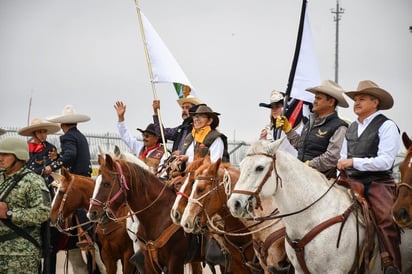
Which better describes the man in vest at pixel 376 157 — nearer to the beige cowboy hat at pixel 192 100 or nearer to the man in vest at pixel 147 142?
the beige cowboy hat at pixel 192 100

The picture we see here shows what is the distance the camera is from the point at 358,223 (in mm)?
8234

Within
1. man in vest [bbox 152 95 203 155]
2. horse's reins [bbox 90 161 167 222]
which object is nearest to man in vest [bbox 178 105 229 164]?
man in vest [bbox 152 95 203 155]

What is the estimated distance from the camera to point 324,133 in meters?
9.42

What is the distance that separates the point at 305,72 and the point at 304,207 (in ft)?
11.2

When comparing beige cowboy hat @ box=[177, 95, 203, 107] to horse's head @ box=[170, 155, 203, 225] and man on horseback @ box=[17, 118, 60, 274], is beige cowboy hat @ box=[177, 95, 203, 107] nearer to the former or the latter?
man on horseback @ box=[17, 118, 60, 274]

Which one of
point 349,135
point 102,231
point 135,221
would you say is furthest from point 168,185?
point 349,135

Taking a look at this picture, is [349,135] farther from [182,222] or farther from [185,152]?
[185,152]

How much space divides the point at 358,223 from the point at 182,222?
2054 mm

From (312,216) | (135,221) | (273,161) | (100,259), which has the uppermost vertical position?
(273,161)

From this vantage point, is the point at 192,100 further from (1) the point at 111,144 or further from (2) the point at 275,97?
(1) the point at 111,144

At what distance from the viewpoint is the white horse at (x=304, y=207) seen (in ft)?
26.1

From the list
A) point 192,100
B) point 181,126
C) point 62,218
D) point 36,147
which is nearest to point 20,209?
point 62,218

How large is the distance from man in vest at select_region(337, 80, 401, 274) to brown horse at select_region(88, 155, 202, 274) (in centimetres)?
273

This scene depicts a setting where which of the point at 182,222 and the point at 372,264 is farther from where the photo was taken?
the point at 182,222
